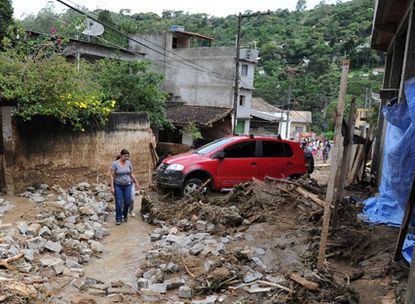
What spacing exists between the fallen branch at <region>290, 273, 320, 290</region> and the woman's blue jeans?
4.78 m

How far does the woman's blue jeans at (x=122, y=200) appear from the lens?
26.7 feet

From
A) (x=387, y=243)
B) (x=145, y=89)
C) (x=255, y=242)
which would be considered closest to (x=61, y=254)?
(x=255, y=242)

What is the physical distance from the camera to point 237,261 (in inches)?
213

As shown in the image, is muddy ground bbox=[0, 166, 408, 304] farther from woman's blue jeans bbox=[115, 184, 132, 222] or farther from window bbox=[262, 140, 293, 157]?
window bbox=[262, 140, 293, 157]

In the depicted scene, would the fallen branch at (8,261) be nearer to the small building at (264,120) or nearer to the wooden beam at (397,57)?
the wooden beam at (397,57)

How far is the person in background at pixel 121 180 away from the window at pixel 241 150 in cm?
281

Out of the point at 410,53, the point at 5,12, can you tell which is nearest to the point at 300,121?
the point at 5,12

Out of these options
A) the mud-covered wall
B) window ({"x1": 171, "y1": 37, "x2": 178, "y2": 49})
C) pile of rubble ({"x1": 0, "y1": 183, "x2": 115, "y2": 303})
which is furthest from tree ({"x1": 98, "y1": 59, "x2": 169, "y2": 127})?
window ({"x1": 171, "y1": 37, "x2": 178, "y2": 49})

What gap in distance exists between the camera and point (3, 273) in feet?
15.8

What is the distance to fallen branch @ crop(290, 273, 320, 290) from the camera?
13.4 feet

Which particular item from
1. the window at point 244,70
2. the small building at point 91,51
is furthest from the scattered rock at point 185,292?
the window at point 244,70

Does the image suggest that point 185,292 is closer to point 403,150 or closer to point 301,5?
point 403,150

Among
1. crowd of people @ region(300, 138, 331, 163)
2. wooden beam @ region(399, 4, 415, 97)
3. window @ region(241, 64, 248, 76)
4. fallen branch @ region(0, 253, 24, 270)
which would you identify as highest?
window @ region(241, 64, 248, 76)

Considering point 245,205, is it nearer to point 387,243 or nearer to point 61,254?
point 387,243
